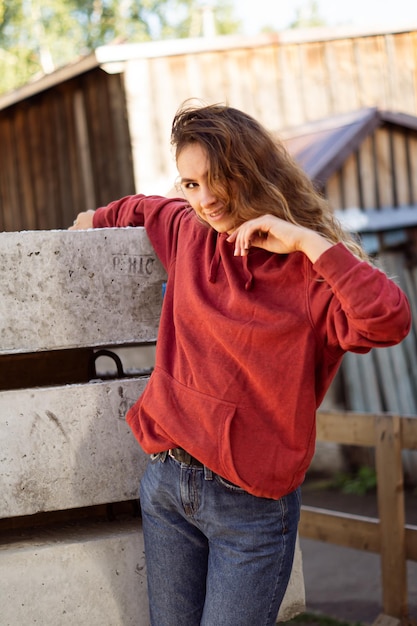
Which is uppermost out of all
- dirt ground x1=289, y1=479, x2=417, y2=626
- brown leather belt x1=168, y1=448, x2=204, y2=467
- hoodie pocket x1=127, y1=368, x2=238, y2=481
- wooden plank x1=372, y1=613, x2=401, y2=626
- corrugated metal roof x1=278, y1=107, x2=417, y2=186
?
corrugated metal roof x1=278, y1=107, x2=417, y2=186

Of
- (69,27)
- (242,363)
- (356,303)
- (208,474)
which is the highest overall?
(69,27)

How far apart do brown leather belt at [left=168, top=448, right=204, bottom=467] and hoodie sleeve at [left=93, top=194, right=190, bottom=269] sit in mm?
622

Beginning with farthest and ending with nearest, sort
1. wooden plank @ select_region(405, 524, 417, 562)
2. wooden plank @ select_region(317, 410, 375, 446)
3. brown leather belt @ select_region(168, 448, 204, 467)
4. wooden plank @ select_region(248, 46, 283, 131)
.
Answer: wooden plank @ select_region(248, 46, 283, 131)
wooden plank @ select_region(317, 410, 375, 446)
wooden plank @ select_region(405, 524, 417, 562)
brown leather belt @ select_region(168, 448, 204, 467)

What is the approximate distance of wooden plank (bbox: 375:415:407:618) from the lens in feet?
14.0

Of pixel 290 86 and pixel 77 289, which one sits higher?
pixel 290 86

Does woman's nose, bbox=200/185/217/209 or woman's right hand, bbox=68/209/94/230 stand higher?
woman's right hand, bbox=68/209/94/230

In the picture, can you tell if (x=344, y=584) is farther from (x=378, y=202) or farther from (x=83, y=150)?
(x=83, y=150)

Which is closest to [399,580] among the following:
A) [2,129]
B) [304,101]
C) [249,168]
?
[249,168]

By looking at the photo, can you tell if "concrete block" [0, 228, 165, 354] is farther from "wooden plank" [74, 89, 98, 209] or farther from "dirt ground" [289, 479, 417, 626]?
"wooden plank" [74, 89, 98, 209]

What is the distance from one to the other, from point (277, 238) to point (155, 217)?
0.63 meters

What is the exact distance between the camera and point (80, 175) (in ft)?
37.0

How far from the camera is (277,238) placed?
206cm

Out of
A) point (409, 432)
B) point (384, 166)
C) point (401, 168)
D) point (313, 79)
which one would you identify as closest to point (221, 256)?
point (409, 432)

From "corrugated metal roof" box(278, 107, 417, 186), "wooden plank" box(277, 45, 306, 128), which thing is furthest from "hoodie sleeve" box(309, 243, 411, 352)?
"wooden plank" box(277, 45, 306, 128)
